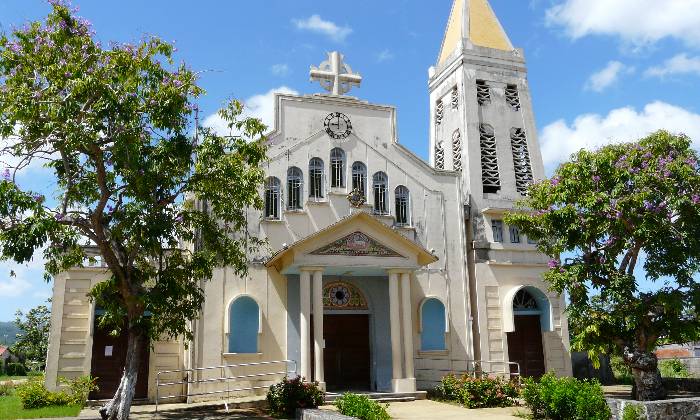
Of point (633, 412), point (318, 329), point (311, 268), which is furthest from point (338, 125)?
point (633, 412)

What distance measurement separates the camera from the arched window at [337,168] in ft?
71.3

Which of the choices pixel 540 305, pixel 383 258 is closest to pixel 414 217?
pixel 383 258

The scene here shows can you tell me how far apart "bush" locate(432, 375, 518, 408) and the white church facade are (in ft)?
4.80

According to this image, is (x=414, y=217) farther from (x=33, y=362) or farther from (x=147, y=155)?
(x=33, y=362)

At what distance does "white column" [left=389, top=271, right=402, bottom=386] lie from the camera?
61.8 feet

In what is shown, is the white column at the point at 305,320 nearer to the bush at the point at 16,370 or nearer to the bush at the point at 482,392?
the bush at the point at 482,392

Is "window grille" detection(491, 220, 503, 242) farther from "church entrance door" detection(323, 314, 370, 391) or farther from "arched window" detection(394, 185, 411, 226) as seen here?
"church entrance door" detection(323, 314, 370, 391)

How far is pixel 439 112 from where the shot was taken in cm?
2691

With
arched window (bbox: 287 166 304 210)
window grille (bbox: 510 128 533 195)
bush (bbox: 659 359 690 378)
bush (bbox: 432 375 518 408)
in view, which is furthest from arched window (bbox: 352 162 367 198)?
bush (bbox: 659 359 690 378)

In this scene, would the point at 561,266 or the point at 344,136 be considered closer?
the point at 561,266

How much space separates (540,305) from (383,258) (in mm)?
7518

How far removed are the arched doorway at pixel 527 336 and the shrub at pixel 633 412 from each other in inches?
372

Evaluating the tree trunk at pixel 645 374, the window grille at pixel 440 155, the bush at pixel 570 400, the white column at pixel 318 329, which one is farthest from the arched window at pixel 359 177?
the tree trunk at pixel 645 374

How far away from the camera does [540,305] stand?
23016 millimetres
